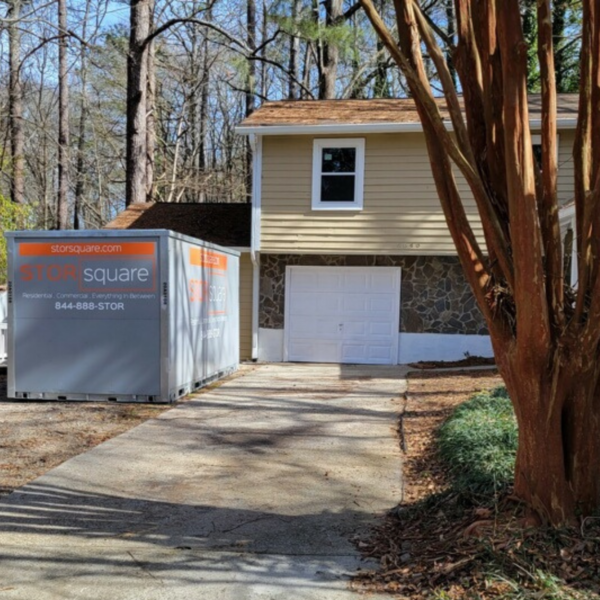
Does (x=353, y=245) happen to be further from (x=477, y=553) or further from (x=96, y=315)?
(x=477, y=553)

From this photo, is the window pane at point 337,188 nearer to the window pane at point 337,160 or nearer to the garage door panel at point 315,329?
the window pane at point 337,160

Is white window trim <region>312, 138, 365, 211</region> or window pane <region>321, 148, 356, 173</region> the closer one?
white window trim <region>312, 138, 365, 211</region>

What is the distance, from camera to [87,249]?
8.51 metres

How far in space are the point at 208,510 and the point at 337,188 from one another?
9.83m

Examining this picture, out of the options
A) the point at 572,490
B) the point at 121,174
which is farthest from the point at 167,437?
the point at 121,174

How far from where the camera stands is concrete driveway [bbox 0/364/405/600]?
3.48 m

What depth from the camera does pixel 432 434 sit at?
6.74 m

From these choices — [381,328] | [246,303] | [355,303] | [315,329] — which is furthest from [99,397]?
[381,328]

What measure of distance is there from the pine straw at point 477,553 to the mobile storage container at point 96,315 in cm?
486

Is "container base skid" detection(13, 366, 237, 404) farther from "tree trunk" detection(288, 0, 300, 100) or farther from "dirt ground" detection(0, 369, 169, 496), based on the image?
"tree trunk" detection(288, 0, 300, 100)

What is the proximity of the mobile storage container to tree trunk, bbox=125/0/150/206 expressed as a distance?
866 cm

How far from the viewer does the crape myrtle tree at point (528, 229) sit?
10.5 ft

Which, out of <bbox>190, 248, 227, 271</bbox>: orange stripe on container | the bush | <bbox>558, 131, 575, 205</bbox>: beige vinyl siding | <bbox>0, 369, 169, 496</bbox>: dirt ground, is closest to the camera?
the bush

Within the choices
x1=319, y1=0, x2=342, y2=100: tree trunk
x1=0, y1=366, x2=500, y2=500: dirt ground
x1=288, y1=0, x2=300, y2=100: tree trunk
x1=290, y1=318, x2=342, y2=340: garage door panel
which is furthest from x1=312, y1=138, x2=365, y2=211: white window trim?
x1=319, y1=0, x2=342, y2=100: tree trunk
